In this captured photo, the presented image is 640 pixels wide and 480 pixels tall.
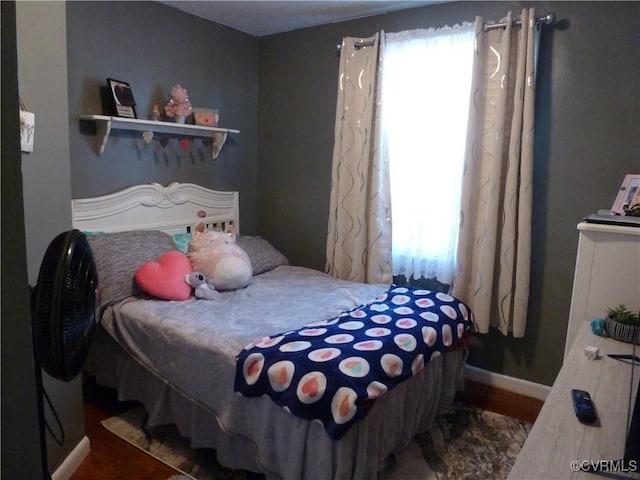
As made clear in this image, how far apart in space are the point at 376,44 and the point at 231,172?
1489mm

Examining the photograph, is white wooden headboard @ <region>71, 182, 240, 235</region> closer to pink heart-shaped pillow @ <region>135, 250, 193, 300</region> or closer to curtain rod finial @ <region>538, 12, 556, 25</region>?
pink heart-shaped pillow @ <region>135, 250, 193, 300</region>

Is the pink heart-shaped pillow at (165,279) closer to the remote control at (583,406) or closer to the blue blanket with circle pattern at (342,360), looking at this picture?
the blue blanket with circle pattern at (342,360)

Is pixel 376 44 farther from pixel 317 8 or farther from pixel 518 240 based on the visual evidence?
pixel 518 240

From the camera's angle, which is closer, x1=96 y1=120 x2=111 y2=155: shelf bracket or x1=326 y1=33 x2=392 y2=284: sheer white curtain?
x1=96 y1=120 x2=111 y2=155: shelf bracket

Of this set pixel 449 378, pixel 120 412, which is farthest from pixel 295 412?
pixel 120 412

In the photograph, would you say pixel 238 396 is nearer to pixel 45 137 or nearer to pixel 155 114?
pixel 45 137

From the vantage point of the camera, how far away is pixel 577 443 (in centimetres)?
111

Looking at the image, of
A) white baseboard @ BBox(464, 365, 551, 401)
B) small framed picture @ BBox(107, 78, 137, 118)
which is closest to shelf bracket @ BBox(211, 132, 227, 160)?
small framed picture @ BBox(107, 78, 137, 118)

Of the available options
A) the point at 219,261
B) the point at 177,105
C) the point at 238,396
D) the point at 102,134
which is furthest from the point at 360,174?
the point at 238,396

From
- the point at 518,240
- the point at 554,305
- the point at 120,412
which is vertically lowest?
the point at 120,412

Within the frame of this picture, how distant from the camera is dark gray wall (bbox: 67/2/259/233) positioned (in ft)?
8.47

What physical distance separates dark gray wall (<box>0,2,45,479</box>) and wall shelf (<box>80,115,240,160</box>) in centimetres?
223

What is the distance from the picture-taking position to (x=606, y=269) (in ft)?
5.93

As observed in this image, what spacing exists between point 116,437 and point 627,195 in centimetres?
279
